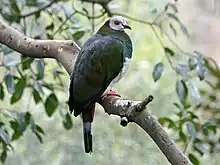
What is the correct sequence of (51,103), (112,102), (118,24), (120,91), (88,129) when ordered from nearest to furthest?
1. (112,102)
2. (88,129)
3. (118,24)
4. (51,103)
5. (120,91)

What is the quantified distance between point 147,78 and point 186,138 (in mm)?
451

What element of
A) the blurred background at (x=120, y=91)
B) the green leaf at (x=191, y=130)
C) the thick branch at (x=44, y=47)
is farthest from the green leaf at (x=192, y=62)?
the thick branch at (x=44, y=47)

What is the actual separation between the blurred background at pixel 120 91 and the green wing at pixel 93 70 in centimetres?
29

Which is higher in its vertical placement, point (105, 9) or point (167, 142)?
point (167, 142)

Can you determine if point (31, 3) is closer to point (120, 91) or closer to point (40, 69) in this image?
point (40, 69)

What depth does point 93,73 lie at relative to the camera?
136 centimetres

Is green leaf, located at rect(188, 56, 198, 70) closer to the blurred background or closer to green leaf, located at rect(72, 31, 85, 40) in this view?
the blurred background

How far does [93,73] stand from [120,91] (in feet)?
2.89

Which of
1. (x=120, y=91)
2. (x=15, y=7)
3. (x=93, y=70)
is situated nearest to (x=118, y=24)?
(x=93, y=70)

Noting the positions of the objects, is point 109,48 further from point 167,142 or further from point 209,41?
point 209,41

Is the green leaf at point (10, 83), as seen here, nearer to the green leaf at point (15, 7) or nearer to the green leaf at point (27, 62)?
the green leaf at point (27, 62)

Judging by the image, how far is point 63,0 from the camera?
1.96 m

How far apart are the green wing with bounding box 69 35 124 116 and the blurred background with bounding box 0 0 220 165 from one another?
0.29 metres

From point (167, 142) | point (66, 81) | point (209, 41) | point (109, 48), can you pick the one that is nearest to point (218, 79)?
point (209, 41)
